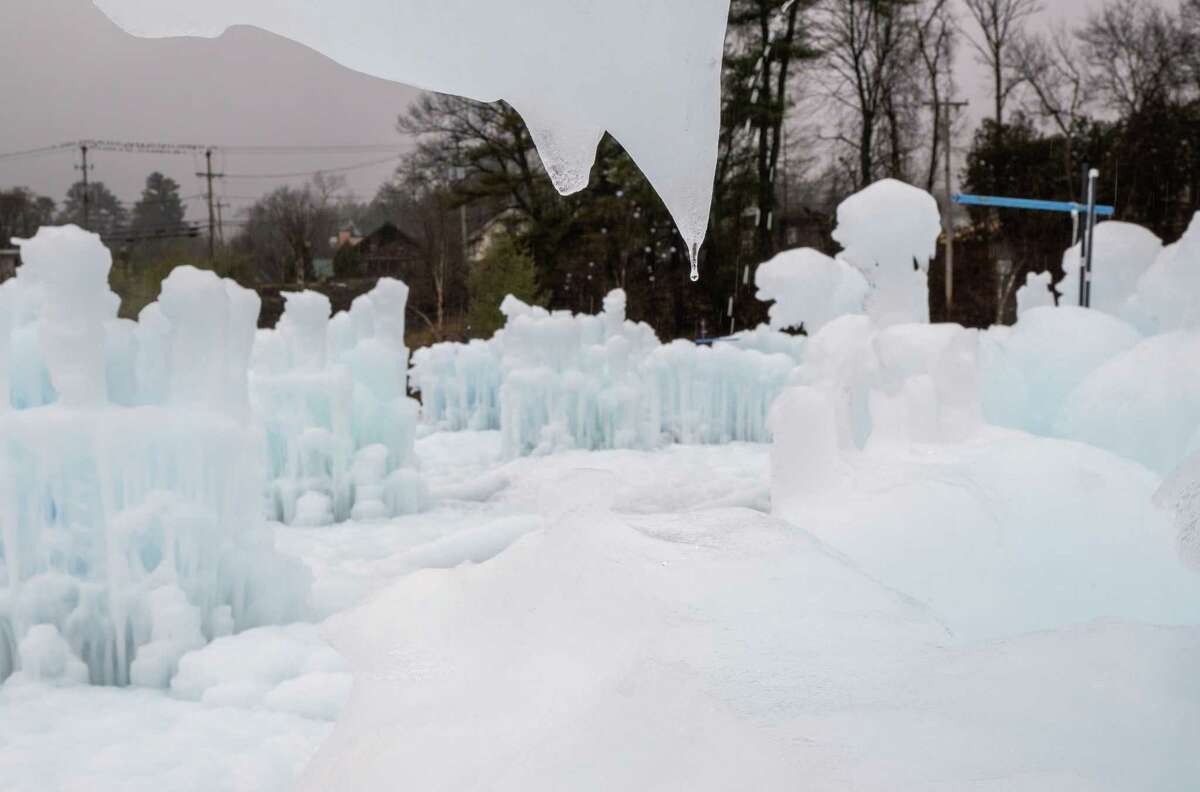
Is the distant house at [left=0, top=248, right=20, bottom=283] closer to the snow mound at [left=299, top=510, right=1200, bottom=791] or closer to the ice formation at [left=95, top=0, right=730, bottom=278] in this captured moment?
the snow mound at [left=299, top=510, right=1200, bottom=791]

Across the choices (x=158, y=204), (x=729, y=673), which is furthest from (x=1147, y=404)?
(x=158, y=204)

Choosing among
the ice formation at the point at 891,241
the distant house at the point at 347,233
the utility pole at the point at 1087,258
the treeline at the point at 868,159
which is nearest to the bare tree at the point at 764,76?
the treeline at the point at 868,159

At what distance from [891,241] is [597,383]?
190 inches

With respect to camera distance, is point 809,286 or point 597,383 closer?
point 809,286

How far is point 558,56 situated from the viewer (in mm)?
1447

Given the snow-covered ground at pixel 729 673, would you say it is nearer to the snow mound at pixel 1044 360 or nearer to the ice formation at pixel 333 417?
the snow mound at pixel 1044 360

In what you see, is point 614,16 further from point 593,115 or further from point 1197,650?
point 1197,650

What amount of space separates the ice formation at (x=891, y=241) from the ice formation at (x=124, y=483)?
510 centimetres

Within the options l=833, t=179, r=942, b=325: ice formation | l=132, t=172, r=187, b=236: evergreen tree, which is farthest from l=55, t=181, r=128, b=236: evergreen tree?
l=833, t=179, r=942, b=325: ice formation

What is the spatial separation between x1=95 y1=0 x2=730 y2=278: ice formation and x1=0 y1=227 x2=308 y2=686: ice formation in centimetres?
385

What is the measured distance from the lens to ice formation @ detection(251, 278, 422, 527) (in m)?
8.25

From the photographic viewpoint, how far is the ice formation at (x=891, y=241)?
813cm

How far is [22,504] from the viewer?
460cm

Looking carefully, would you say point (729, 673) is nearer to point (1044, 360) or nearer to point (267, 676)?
point (267, 676)
